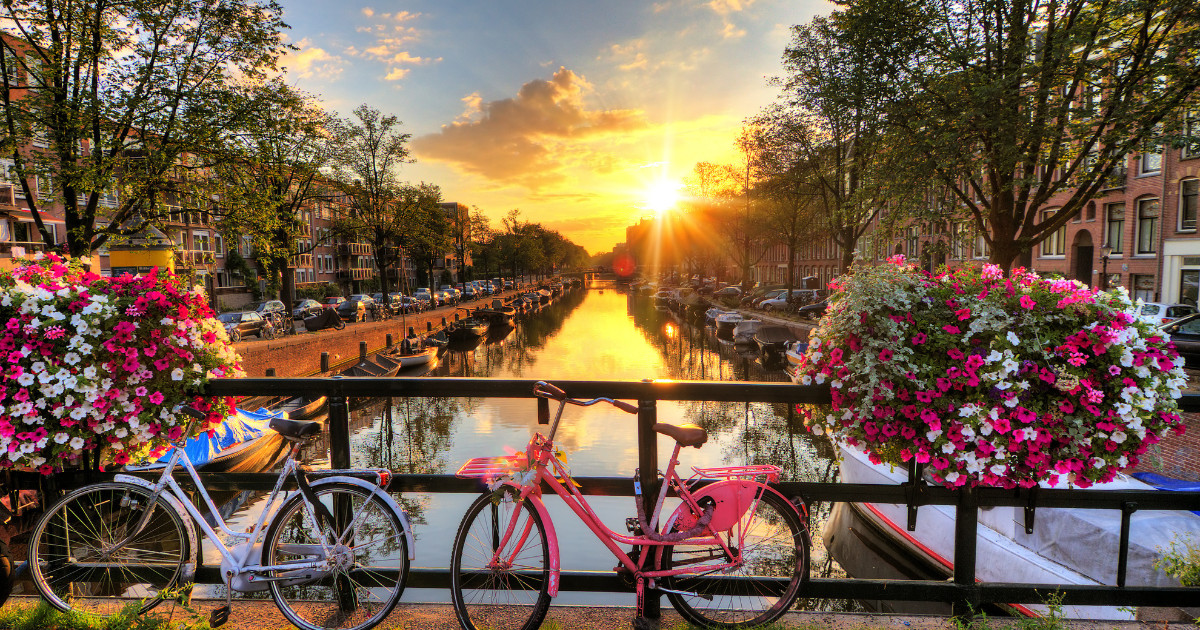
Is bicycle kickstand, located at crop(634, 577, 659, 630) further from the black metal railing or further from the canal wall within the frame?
the canal wall

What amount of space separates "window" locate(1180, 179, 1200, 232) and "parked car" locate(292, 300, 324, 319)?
42524 mm

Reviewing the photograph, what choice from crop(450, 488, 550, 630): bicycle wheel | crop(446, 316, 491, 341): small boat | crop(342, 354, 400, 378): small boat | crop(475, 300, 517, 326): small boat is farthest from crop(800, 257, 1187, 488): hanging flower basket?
crop(475, 300, 517, 326): small boat

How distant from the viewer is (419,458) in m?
16.6

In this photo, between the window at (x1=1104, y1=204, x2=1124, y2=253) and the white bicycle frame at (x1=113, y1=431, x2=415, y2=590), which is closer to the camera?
the white bicycle frame at (x1=113, y1=431, x2=415, y2=590)

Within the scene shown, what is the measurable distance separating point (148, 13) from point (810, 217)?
36.1m

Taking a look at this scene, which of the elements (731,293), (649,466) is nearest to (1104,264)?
(649,466)

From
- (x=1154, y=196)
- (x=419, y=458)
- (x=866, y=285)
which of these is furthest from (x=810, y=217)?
(x=866, y=285)

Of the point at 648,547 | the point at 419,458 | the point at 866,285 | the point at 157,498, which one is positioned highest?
the point at 866,285

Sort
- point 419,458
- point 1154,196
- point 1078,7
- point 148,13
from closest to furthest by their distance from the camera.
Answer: point 1078,7 < point 148,13 < point 419,458 < point 1154,196

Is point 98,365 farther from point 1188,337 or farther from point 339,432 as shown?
point 1188,337

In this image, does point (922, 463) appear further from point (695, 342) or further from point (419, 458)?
point (695, 342)

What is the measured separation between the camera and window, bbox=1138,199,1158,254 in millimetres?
25375

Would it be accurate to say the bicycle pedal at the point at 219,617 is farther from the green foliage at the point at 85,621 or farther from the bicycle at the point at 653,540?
the bicycle at the point at 653,540

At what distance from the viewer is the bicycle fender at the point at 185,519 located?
295 centimetres
